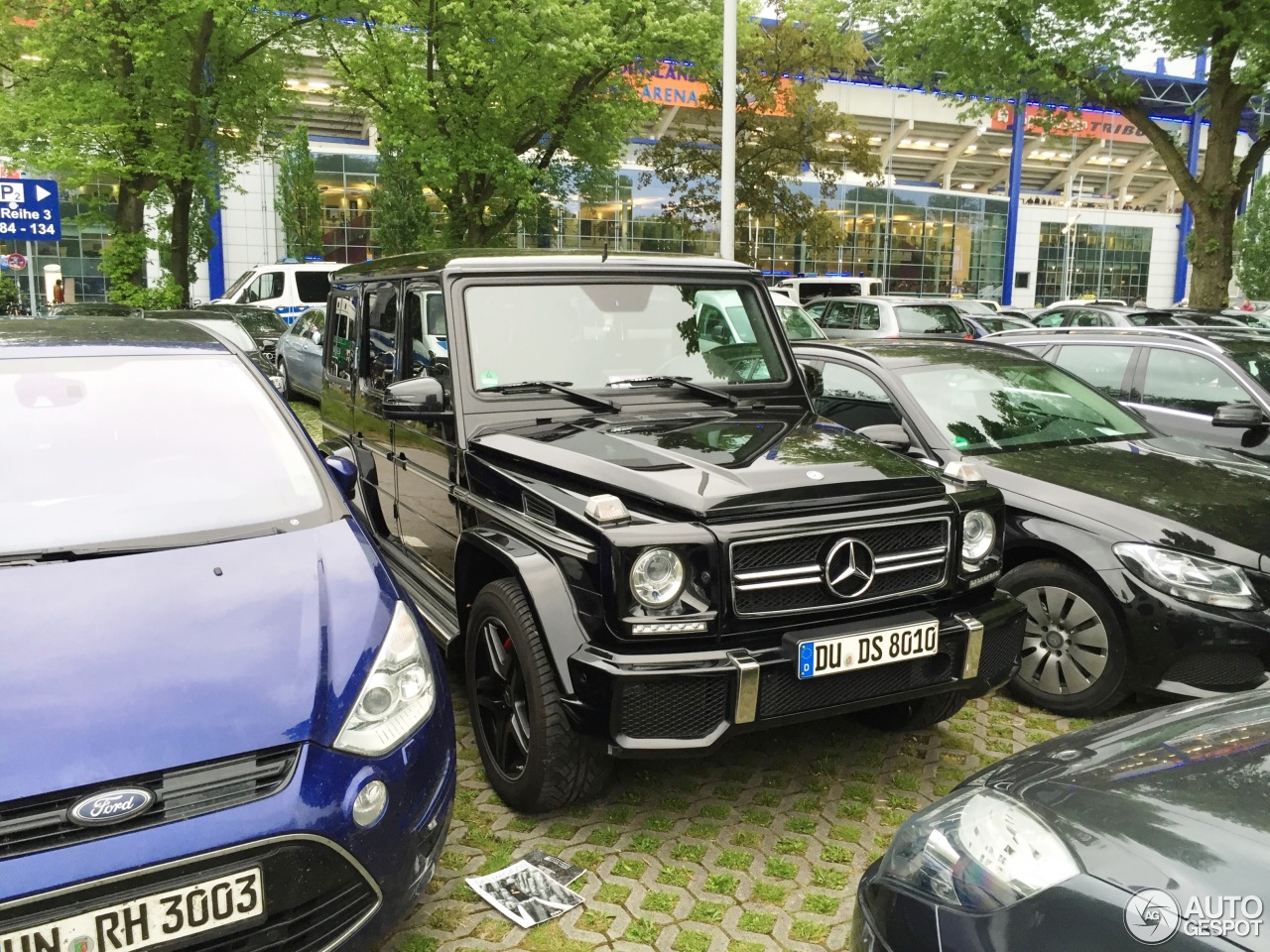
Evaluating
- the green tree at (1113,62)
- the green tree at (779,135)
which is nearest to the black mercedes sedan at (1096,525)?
the green tree at (1113,62)

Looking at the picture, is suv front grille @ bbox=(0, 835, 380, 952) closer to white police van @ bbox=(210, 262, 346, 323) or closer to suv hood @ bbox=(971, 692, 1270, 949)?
suv hood @ bbox=(971, 692, 1270, 949)

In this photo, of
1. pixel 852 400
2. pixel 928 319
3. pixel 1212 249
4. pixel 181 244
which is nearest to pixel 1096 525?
pixel 852 400

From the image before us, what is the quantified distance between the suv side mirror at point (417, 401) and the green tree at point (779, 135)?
22.3 m

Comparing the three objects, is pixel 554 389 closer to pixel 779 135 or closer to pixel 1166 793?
pixel 1166 793

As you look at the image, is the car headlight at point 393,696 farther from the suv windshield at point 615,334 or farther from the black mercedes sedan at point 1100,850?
the suv windshield at point 615,334

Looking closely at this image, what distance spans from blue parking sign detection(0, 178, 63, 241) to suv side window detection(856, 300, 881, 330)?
1349 cm

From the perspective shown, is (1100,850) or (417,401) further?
(417,401)

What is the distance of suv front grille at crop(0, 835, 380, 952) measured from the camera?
6.51 ft

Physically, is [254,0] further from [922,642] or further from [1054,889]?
[1054,889]

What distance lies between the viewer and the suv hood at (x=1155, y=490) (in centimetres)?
415

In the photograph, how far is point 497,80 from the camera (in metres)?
19.1

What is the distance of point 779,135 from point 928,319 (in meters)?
12.1

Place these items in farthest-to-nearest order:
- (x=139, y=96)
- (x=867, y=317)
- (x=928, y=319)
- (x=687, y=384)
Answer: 1. (x=139, y=96)
2. (x=867, y=317)
3. (x=928, y=319)
4. (x=687, y=384)
